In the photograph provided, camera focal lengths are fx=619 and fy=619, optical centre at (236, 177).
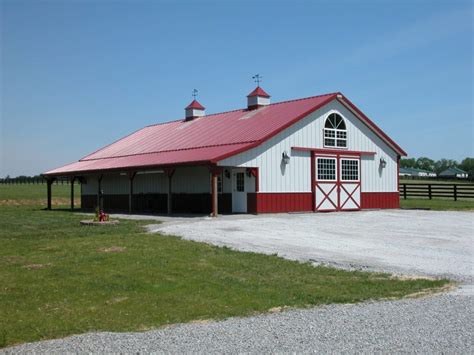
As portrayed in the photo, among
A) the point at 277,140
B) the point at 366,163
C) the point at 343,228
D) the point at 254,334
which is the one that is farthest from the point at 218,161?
the point at 254,334

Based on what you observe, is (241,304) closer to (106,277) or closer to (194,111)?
(106,277)

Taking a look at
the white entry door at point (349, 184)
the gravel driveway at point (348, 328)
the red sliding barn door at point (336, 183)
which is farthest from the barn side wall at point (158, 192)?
the gravel driveway at point (348, 328)

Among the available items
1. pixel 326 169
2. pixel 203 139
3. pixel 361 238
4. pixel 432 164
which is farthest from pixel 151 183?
pixel 432 164

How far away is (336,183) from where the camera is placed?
29.5 m

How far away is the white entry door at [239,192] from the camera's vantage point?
26875 millimetres

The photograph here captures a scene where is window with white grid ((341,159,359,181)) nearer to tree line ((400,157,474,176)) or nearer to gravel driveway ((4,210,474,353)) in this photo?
gravel driveway ((4,210,474,353))

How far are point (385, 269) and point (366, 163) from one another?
19.7m

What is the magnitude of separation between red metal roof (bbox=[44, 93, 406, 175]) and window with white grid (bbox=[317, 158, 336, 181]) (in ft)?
8.15

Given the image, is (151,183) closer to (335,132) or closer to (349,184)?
(335,132)

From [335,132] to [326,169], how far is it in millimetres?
1960

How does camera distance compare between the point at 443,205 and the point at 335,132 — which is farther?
the point at 443,205

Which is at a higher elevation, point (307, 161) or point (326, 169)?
point (307, 161)

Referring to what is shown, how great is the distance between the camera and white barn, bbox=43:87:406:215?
2648cm

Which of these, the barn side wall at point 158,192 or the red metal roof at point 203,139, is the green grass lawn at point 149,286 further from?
the barn side wall at point 158,192
